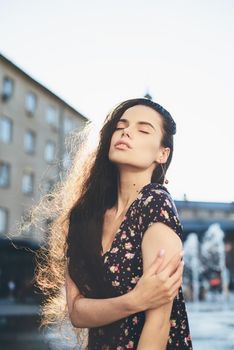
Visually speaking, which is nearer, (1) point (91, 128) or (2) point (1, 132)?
(1) point (91, 128)

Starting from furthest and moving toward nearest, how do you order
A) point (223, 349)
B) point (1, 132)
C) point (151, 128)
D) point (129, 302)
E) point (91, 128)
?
1. point (1, 132)
2. point (223, 349)
3. point (91, 128)
4. point (151, 128)
5. point (129, 302)

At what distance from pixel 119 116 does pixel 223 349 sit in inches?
271

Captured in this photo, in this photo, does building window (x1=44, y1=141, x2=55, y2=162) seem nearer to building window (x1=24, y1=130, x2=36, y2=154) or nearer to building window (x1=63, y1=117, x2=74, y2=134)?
building window (x1=24, y1=130, x2=36, y2=154)

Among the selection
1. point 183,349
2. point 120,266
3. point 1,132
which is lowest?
point 183,349

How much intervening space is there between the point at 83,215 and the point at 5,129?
2868cm

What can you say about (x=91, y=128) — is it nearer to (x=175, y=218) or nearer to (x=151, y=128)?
(x=151, y=128)

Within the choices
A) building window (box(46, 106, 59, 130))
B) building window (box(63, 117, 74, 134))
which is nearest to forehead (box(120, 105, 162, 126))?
building window (box(46, 106, 59, 130))

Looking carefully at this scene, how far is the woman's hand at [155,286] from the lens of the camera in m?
1.47

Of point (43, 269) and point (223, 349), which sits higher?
point (43, 269)

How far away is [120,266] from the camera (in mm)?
1604

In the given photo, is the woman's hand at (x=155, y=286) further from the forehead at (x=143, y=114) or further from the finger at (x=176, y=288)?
the forehead at (x=143, y=114)

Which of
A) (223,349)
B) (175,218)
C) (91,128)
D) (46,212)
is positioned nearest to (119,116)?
(91,128)

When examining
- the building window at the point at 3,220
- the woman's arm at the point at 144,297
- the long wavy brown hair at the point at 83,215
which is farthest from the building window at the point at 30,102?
the woman's arm at the point at 144,297

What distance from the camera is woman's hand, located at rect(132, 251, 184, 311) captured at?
1.47 metres
